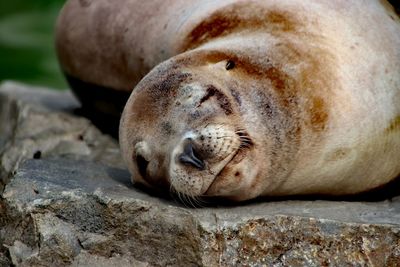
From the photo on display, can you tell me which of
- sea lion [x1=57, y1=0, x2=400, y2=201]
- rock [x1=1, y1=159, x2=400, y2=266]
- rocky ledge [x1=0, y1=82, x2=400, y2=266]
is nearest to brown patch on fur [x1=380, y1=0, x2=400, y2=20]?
sea lion [x1=57, y1=0, x2=400, y2=201]

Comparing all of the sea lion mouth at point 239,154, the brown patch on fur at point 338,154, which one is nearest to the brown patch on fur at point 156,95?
the sea lion mouth at point 239,154

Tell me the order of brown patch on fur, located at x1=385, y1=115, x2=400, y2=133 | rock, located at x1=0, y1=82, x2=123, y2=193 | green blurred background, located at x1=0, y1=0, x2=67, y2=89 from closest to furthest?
brown patch on fur, located at x1=385, y1=115, x2=400, y2=133 → rock, located at x1=0, y1=82, x2=123, y2=193 → green blurred background, located at x1=0, y1=0, x2=67, y2=89

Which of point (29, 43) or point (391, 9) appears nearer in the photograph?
point (391, 9)

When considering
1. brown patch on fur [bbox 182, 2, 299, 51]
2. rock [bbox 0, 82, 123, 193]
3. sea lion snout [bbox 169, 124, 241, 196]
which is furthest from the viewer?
rock [bbox 0, 82, 123, 193]

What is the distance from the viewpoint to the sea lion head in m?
5.34

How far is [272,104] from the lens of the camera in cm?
559

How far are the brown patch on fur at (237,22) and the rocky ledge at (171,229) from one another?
89cm

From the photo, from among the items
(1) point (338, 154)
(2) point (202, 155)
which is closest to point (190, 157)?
(2) point (202, 155)

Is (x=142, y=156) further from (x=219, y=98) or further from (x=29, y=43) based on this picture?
(x=29, y=43)

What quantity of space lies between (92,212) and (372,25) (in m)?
1.77


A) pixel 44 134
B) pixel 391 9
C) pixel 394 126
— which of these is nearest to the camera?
pixel 394 126

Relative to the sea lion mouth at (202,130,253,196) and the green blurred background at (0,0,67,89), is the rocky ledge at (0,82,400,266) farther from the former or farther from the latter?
the green blurred background at (0,0,67,89)

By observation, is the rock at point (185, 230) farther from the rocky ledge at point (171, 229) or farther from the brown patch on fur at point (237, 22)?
the brown patch on fur at point (237, 22)

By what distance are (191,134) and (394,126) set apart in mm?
1144
